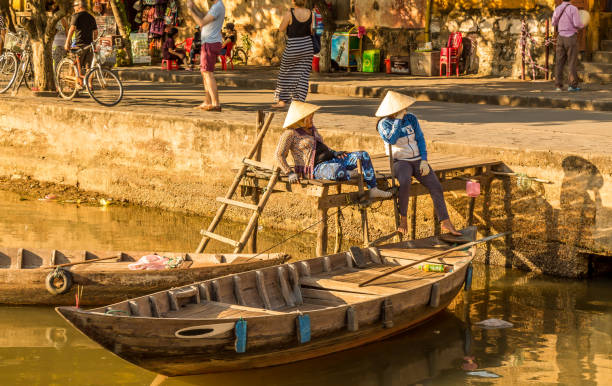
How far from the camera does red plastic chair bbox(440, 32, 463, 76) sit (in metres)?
21.2

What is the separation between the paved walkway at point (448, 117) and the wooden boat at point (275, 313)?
257 cm

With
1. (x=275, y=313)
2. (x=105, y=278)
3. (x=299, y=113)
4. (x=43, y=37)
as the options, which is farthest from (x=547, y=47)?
(x=275, y=313)

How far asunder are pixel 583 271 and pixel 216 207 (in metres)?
5.28

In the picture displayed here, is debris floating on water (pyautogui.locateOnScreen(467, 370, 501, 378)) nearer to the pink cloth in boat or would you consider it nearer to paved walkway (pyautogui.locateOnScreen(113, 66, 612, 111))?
the pink cloth in boat

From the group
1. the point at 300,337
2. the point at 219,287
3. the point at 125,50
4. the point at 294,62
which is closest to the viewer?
the point at 300,337

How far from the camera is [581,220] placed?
1137 cm

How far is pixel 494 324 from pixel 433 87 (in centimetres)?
953

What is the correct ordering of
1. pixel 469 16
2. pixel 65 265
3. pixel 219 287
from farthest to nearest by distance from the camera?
pixel 469 16
pixel 65 265
pixel 219 287

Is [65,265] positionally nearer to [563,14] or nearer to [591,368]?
[591,368]

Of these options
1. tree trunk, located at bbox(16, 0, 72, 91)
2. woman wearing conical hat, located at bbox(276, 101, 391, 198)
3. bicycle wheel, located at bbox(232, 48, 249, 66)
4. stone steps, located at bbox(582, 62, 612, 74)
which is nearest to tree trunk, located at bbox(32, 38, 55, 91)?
tree trunk, located at bbox(16, 0, 72, 91)

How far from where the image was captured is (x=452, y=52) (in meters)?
21.3

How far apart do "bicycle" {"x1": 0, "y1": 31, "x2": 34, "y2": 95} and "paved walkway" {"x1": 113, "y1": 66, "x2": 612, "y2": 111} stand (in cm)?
357

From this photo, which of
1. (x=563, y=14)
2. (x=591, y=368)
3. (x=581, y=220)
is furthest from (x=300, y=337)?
(x=563, y=14)

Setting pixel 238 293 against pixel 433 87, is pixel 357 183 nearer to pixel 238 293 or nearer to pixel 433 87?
pixel 238 293
